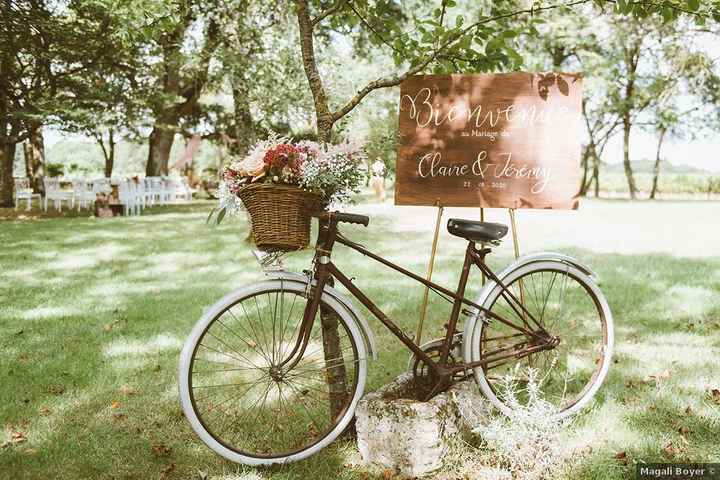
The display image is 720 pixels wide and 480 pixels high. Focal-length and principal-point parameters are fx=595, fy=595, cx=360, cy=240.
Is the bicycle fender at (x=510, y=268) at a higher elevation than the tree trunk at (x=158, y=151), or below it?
below

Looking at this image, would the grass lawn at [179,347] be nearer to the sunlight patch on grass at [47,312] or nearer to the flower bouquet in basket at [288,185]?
the sunlight patch on grass at [47,312]

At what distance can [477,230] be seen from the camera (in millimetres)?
3074

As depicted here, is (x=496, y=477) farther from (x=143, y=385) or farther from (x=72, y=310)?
(x=72, y=310)

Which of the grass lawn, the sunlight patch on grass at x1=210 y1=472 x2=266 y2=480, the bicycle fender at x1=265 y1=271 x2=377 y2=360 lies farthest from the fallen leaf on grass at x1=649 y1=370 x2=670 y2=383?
the sunlight patch on grass at x1=210 y1=472 x2=266 y2=480

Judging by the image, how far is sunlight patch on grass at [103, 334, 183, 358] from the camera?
466 cm

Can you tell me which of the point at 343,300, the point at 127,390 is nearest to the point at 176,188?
the point at 127,390

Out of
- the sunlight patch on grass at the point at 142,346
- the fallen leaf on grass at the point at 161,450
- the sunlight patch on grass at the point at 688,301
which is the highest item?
the sunlight patch on grass at the point at 688,301

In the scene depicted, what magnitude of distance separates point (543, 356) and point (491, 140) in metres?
1.53

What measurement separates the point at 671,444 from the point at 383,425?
1.55 metres

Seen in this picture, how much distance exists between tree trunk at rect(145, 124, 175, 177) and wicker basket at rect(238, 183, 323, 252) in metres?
20.8

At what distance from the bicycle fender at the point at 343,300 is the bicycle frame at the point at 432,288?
51mm

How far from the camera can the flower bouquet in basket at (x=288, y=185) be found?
270 centimetres

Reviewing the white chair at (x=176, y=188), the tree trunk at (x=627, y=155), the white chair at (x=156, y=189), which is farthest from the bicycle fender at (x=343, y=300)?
the tree trunk at (x=627, y=155)

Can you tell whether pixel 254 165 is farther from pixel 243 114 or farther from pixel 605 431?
pixel 243 114
